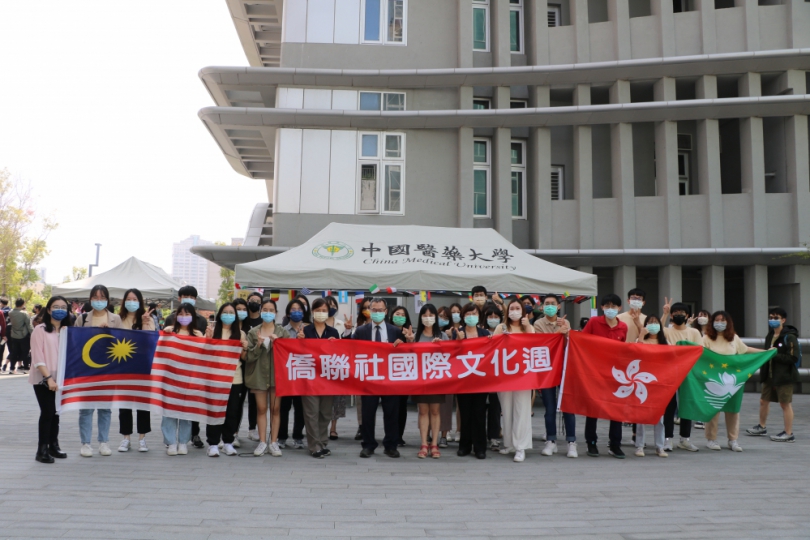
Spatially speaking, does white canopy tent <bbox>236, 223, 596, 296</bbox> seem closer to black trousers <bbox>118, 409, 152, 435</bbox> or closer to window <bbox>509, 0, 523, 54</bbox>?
black trousers <bbox>118, 409, 152, 435</bbox>

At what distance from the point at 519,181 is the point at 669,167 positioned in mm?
4050

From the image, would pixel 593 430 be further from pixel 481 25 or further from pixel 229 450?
pixel 481 25

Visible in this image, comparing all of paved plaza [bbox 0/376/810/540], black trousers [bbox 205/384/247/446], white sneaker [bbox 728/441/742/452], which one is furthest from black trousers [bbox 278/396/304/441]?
white sneaker [bbox 728/441/742/452]

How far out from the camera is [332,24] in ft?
61.0

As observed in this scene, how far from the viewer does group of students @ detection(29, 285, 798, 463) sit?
313 inches

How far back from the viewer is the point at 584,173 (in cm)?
1775

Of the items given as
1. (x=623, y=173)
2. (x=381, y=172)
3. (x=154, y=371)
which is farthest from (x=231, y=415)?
(x=623, y=173)

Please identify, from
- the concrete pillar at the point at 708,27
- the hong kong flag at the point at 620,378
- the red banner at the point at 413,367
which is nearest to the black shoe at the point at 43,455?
the red banner at the point at 413,367

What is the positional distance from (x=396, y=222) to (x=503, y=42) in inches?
236

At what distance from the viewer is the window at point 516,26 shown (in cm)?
1933

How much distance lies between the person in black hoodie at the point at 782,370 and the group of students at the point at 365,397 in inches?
37.5

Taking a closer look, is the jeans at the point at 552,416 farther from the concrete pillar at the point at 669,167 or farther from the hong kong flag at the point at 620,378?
the concrete pillar at the point at 669,167

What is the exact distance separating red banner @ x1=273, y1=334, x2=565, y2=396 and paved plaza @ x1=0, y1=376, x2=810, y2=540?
89 cm

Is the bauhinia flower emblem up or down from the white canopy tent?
down
